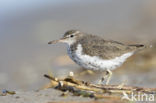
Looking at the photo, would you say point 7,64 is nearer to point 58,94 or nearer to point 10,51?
point 10,51

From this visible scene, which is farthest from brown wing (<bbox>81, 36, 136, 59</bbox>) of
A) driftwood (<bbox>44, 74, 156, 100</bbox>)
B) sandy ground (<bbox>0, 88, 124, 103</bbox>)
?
sandy ground (<bbox>0, 88, 124, 103</bbox>)

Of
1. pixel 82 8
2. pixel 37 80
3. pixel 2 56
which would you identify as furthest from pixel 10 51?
pixel 82 8

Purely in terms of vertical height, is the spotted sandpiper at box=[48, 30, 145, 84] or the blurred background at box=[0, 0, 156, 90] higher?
the blurred background at box=[0, 0, 156, 90]

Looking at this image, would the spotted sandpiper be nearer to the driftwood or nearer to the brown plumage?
the brown plumage

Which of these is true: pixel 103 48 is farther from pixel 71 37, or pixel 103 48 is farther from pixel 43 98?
pixel 43 98

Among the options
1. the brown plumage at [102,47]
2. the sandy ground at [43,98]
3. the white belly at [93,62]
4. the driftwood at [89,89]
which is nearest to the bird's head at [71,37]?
the brown plumage at [102,47]
